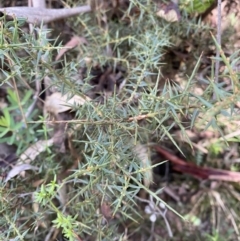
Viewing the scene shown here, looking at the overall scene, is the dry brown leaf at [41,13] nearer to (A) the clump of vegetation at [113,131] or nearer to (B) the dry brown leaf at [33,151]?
(A) the clump of vegetation at [113,131]

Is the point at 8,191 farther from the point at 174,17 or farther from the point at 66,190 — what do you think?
the point at 174,17

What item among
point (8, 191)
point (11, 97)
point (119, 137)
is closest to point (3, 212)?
point (8, 191)

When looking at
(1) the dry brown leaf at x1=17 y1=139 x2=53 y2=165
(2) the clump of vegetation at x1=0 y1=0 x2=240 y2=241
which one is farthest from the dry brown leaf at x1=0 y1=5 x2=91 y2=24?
(1) the dry brown leaf at x1=17 y1=139 x2=53 y2=165

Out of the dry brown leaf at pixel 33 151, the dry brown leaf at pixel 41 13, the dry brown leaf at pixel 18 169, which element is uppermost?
the dry brown leaf at pixel 41 13

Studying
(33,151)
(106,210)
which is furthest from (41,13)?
(106,210)

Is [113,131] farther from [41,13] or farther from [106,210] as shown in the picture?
[41,13]

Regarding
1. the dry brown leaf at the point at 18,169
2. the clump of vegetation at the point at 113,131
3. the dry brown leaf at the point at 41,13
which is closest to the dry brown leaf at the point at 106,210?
the clump of vegetation at the point at 113,131
